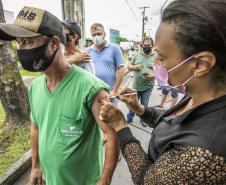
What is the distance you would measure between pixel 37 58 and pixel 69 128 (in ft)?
1.76

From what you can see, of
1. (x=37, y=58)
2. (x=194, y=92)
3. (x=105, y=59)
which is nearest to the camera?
(x=194, y=92)

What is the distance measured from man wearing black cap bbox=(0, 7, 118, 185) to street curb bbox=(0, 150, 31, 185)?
5.84ft

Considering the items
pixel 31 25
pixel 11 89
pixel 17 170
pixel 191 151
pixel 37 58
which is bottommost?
pixel 17 170

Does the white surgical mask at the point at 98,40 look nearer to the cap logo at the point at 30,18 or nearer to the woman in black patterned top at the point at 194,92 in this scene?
the cap logo at the point at 30,18

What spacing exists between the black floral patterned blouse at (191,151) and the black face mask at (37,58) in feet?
3.00

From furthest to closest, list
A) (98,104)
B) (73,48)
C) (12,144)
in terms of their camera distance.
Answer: (12,144)
(73,48)
(98,104)

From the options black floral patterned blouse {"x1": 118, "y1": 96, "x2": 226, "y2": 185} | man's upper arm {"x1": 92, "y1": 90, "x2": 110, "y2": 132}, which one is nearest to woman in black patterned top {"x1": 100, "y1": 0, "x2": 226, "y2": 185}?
black floral patterned blouse {"x1": 118, "y1": 96, "x2": 226, "y2": 185}

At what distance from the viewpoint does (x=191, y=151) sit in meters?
1.03

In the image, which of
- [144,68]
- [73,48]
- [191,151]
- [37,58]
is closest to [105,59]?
[73,48]

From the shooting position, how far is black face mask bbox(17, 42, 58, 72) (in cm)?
178

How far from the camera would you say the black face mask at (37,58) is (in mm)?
1779

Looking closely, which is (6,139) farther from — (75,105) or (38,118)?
(75,105)

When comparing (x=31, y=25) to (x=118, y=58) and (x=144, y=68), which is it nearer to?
(x=118, y=58)

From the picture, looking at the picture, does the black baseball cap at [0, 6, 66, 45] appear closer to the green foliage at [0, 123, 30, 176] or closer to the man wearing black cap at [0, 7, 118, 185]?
the man wearing black cap at [0, 7, 118, 185]
